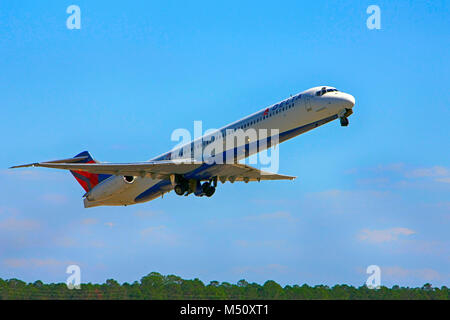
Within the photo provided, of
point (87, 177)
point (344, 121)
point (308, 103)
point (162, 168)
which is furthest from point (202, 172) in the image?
point (87, 177)

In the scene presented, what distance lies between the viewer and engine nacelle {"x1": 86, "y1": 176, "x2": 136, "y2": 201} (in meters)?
52.9

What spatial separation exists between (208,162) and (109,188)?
10613 millimetres

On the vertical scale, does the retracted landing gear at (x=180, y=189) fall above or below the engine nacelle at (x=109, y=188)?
below

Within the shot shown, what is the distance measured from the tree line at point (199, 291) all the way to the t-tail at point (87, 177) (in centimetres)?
997

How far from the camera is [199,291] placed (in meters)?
47.8

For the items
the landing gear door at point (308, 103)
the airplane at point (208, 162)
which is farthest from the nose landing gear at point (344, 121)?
the landing gear door at point (308, 103)

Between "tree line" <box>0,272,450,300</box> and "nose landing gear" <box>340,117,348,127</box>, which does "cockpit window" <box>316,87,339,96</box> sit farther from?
"tree line" <box>0,272,450,300</box>

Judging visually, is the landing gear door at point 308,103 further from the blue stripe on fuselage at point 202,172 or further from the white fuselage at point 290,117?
the blue stripe on fuselage at point 202,172

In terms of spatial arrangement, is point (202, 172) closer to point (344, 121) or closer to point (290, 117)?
point (290, 117)

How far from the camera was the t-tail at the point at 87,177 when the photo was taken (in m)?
56.5

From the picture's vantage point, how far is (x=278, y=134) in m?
44.5
